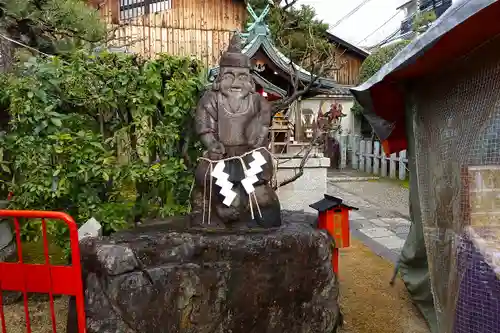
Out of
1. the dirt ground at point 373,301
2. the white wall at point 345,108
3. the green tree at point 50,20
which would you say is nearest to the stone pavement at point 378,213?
the dirt ground at point 373,301

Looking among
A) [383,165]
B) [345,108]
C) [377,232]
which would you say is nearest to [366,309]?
[377,232]

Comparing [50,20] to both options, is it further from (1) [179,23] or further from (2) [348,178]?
(2) [348,178]

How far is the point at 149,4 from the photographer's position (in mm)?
12656

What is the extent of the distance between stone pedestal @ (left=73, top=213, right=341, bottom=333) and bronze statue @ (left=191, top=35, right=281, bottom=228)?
0.25 meters

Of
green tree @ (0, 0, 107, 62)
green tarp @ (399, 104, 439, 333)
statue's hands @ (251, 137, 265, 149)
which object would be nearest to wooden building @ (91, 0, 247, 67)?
green tree @ (0, 0, 107, 62)

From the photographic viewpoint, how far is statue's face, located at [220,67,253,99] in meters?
4.23

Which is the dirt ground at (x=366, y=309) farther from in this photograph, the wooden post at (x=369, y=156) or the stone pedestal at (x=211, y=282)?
the wooden post at (x=369, y=156)

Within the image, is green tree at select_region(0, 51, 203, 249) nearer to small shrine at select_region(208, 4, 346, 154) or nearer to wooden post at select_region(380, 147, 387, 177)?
small shrine at select_region(208, 4, 346, 154)

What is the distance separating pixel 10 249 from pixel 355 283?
4.39m

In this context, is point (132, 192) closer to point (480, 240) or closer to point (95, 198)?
point (95, 198)

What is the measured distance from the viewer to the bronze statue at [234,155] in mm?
4117

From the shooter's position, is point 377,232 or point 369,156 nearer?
point 377,232

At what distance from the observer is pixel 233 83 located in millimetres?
4234

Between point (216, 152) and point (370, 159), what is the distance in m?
12.6
